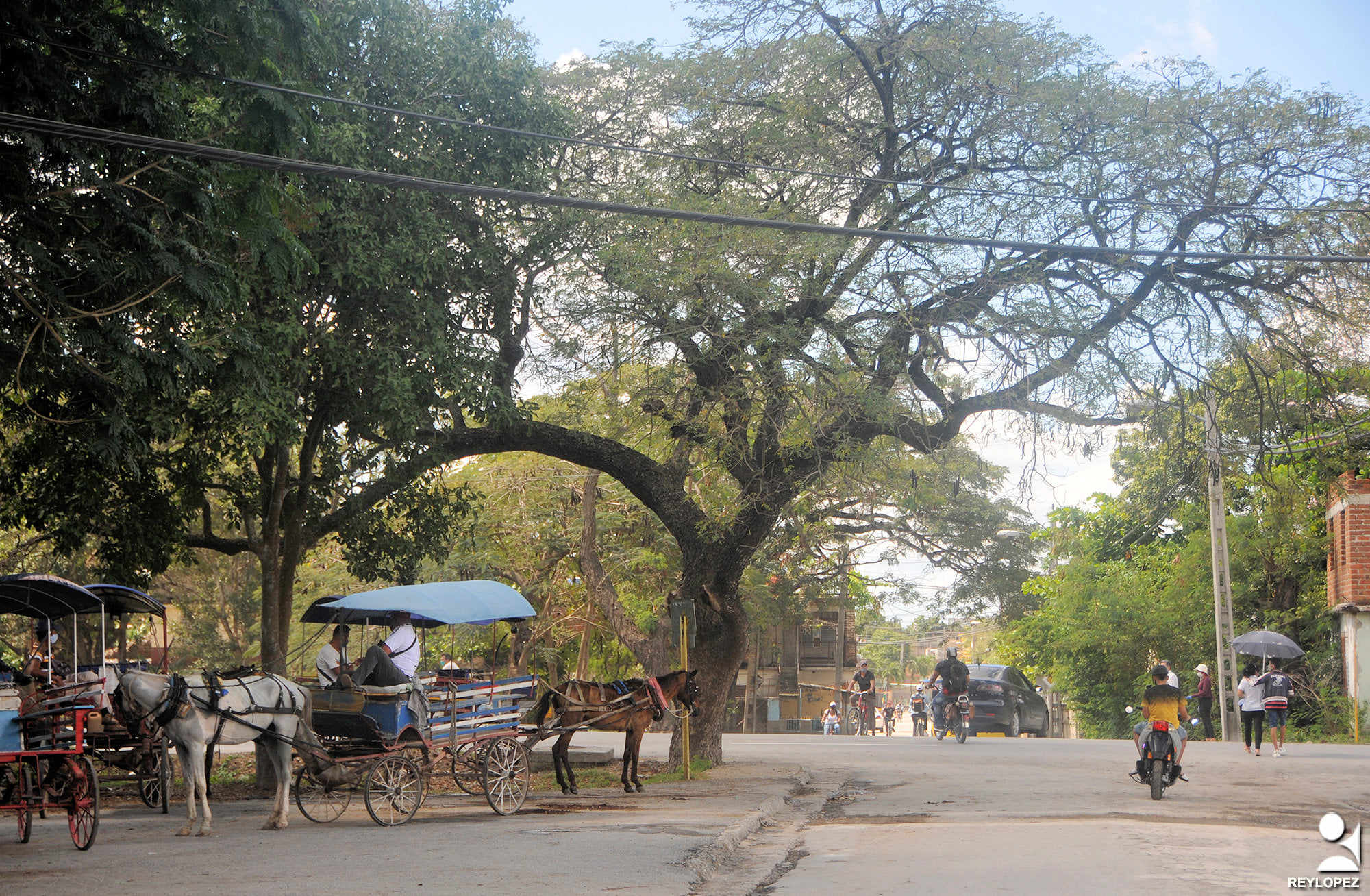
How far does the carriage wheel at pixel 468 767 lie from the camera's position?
534 inches

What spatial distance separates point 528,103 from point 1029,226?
6670mm

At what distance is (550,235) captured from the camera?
16.5 m

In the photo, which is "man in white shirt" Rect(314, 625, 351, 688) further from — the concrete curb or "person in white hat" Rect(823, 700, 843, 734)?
"person in white hat" Rect(823, 700, 843, 734)

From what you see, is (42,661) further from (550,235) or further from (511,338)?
(550,235)

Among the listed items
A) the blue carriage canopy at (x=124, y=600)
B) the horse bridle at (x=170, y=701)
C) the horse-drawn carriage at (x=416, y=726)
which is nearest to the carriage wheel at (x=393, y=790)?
the horse-drawn carriage at (x=416, y=726)

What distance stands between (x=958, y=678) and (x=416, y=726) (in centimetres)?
1495

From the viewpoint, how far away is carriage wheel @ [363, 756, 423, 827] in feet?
40.5

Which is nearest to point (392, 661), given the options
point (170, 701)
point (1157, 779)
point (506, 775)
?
point (506, 775)

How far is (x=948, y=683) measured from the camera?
996 inches

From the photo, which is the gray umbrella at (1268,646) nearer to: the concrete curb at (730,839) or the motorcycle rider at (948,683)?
the motorcycle rider at (948,683)
